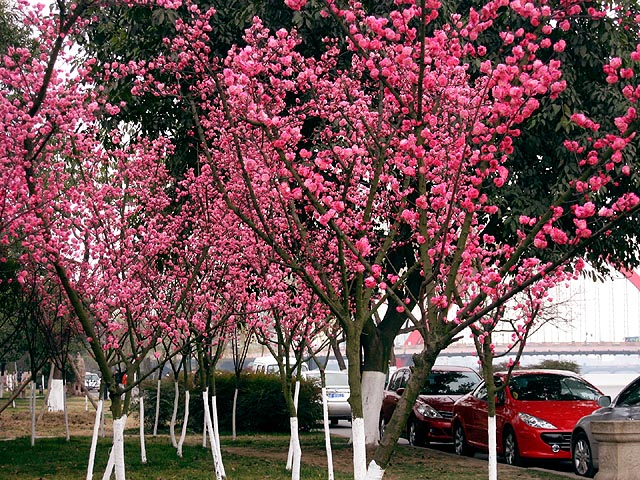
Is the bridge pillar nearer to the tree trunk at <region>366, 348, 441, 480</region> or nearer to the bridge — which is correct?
the tree trunk at <region>366, 348, 441, 480</region>

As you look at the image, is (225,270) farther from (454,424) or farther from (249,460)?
(454,424)

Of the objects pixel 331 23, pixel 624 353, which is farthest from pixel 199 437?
pixel 624 353

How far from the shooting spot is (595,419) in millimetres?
13773

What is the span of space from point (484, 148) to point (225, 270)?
22.9 ft

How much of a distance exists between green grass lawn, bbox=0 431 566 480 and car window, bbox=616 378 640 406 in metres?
1.44

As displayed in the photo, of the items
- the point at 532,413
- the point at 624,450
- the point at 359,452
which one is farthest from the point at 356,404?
the point at 532,413

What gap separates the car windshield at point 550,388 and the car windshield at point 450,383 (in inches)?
170

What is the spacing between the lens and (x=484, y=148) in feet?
21.4

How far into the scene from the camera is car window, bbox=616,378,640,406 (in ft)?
44.5

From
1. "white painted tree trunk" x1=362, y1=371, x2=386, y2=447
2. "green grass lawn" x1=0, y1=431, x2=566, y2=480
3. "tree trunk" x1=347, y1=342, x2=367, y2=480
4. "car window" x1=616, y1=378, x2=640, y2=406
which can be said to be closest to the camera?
"tree trunk" x1=347, y1=342, x2=367, y2=480

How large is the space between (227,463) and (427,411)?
5.99 meters

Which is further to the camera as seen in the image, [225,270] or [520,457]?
[520,457]

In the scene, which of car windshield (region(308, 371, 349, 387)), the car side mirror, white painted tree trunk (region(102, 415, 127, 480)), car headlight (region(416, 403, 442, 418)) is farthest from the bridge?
white painted tree trunk (region(102, 415, 127, 480))

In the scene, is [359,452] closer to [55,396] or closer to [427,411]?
[427,411]
